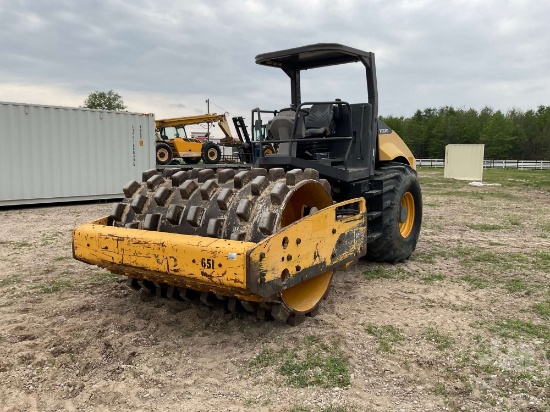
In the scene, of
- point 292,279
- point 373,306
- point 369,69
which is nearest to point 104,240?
point 292,279

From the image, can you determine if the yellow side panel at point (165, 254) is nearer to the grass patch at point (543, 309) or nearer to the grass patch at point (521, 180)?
the grass patch at point (543, 309)

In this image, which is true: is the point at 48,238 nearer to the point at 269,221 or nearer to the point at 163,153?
the point at 269,221

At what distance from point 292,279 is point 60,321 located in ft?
6.84

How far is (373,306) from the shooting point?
463 cm

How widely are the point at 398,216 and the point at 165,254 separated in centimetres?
318

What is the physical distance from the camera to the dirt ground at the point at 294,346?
302cm

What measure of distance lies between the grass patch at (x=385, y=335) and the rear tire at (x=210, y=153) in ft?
71.9

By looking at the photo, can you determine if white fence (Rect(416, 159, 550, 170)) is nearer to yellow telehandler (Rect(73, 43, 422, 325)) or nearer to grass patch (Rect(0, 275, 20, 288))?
yellow telehandler (Rect(73, 43, 422, 325))

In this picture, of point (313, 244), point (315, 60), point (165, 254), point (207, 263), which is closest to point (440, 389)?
point (313, 244)

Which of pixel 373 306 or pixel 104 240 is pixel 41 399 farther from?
pixel 373 306

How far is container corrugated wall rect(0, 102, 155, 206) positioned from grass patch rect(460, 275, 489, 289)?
37.0 feet

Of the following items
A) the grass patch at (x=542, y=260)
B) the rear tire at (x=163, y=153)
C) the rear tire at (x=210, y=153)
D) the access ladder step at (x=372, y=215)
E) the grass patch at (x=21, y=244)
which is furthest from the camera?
the rear tire at (x=210, y=153)

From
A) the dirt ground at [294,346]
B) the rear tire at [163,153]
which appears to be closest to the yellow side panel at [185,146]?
the rear tire at [163,153]

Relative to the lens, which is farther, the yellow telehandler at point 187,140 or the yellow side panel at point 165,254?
the yellow telehandler at point 187,140
